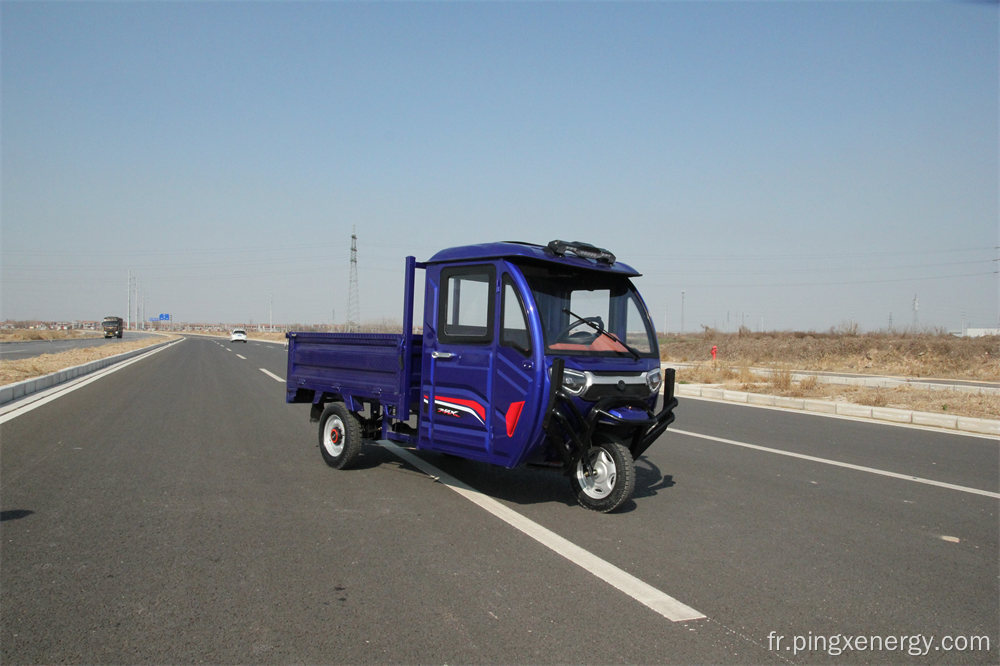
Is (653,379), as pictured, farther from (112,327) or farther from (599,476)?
(112,327)

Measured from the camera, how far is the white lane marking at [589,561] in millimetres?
3869

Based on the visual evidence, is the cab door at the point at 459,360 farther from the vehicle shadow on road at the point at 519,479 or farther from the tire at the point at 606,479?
the tire at the point at 606,479

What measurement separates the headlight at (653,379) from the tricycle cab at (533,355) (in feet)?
0.03

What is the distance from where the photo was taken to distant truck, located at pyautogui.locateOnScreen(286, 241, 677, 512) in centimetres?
572

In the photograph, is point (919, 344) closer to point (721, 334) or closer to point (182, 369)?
point (721, 334)

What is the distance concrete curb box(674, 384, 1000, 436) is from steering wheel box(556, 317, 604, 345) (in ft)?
28.8

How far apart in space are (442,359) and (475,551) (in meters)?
2.08

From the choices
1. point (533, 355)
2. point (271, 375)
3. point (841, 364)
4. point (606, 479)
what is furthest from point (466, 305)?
point (841, 364)

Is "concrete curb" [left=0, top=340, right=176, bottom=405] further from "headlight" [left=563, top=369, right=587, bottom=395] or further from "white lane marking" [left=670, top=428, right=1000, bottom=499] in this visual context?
"white lane marking" [left=670, top=428, right=1000, bottom=499]

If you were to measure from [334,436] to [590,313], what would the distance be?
3340 mm

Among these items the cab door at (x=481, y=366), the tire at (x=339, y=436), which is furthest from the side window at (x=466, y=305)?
the tire at (x=339, y=436)

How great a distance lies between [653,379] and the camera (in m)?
6.42

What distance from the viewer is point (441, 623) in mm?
3629

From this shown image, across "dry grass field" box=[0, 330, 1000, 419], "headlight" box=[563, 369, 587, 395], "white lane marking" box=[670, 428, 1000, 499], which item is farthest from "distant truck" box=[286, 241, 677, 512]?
"dry grass field" box=[0, 330, 1000, 419]
